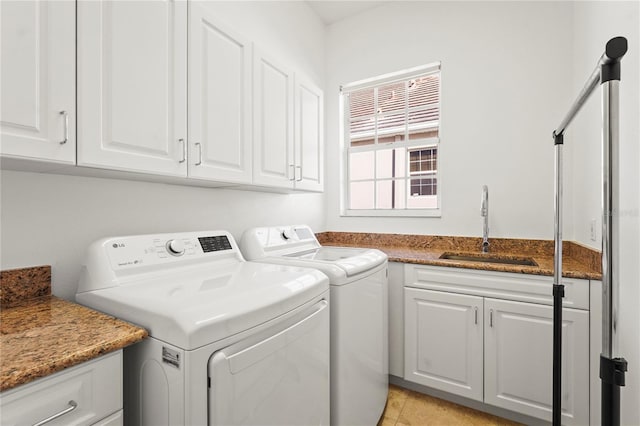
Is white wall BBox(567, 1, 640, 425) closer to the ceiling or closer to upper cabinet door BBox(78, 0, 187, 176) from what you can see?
upper cabinet door BBox(78, 0, 187, 176)

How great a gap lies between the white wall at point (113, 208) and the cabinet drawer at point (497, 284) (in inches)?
45.6

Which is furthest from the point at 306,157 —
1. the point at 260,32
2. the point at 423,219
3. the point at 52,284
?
the point at 52,284

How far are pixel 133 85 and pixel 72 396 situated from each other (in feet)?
3.35

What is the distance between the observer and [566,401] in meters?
1.68

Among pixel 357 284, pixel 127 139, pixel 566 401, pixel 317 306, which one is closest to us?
pixel 127 139

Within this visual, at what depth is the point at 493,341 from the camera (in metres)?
1.85

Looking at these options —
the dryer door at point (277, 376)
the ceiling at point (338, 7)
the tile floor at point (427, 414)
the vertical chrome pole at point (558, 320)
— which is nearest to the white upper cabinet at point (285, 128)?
the dryer door at point (277, 376)

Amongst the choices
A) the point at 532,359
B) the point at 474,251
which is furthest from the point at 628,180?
the point at 474,251

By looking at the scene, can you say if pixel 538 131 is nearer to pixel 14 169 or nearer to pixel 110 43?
pixel 110 43

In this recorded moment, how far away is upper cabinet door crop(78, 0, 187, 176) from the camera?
103cm

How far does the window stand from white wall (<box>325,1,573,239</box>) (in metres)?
0.11

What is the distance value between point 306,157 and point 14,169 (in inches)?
60.2

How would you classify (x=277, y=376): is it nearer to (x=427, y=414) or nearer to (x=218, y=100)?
(x=218, y=100)

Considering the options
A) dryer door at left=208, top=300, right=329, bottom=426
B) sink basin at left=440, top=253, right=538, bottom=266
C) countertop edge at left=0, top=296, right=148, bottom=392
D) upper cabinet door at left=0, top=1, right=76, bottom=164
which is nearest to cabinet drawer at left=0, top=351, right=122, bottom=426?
countertop edge at left=0, top=296, right=148, bottom=392
